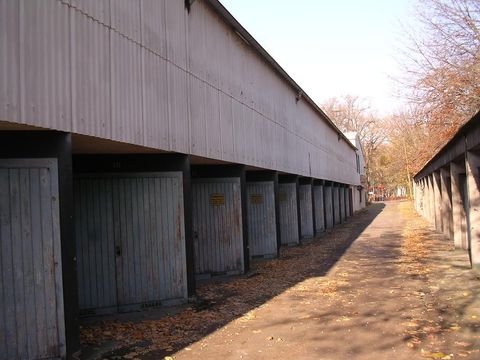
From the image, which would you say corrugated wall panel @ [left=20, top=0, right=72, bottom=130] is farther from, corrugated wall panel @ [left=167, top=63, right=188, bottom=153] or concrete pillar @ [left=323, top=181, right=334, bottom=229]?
concrete pillar @ [left=323, top=181, right=334, bottom=229]

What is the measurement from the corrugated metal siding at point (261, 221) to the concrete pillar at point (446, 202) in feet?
23.2

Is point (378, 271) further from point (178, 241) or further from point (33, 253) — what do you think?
point (33, 253)

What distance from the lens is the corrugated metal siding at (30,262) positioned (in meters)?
6.27

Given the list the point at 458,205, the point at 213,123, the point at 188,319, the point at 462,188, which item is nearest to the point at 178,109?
the point at 213,123

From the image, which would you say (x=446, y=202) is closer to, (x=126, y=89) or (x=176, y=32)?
(x=176, y=32)

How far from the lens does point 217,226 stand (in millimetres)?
14219

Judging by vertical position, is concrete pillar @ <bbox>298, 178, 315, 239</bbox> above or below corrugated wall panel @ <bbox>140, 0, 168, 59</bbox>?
below

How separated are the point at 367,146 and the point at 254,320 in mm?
87710

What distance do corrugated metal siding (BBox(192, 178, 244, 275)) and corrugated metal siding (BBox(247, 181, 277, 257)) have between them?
12.2 ft

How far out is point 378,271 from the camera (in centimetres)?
1409

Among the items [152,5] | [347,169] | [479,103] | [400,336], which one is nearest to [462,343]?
[400,336]

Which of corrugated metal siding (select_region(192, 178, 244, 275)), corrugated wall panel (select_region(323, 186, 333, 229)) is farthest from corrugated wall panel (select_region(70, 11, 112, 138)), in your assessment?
corrugated wall panel (select_region(323, 186, 333, 229))

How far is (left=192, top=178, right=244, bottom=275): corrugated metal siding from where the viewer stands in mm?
14039

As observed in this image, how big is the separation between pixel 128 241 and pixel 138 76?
3221 millimetres
